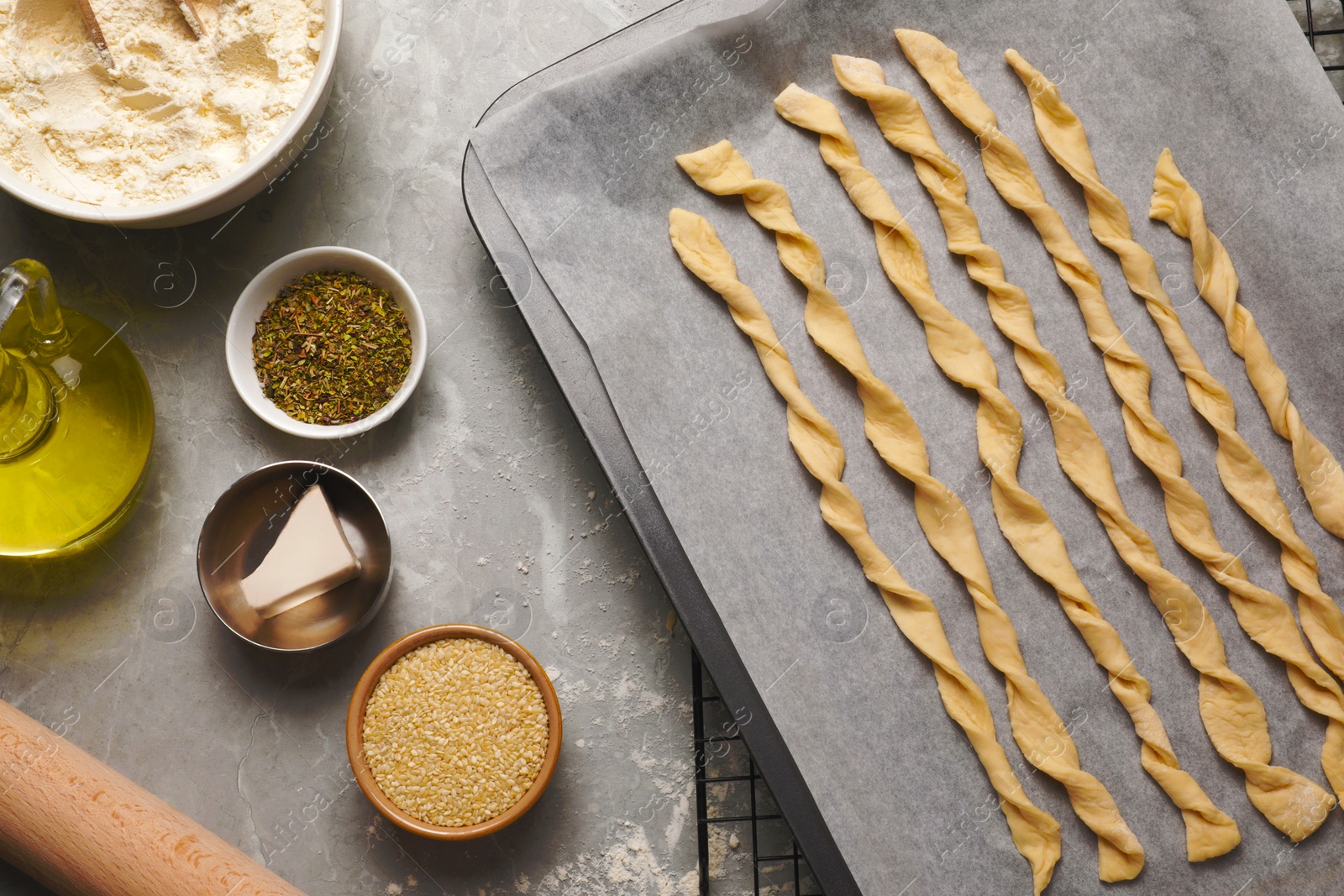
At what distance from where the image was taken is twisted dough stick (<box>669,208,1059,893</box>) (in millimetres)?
1335

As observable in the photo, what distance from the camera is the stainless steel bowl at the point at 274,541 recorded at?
4.68 ft

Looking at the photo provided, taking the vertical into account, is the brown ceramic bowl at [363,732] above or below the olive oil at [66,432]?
below

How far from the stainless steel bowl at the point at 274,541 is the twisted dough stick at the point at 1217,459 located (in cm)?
136

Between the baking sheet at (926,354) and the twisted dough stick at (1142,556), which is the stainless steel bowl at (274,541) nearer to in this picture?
the baking sheet at (926,354)

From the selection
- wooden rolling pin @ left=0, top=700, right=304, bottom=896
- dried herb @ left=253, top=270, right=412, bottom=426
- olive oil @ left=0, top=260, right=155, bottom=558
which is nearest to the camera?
wooden rolling pin @ left=0, top=700, right=304, bottom=896

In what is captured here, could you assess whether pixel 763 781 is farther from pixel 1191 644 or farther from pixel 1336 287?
pixel 1336 287

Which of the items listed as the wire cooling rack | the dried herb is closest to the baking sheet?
the wire cooling rack

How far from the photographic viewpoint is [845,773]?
52.7 inches

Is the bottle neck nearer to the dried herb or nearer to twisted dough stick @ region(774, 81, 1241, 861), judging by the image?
the dried herb

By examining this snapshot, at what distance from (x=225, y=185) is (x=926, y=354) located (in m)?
1.19

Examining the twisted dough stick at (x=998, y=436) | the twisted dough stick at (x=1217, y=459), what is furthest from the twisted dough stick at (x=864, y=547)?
the twisted dough stick at (x=1217, y=459)

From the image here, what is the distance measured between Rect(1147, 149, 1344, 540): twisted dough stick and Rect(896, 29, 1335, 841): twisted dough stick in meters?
0.19

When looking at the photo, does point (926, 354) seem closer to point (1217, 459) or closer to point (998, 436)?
point (998, 436)

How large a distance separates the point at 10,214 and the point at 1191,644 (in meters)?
2.26
